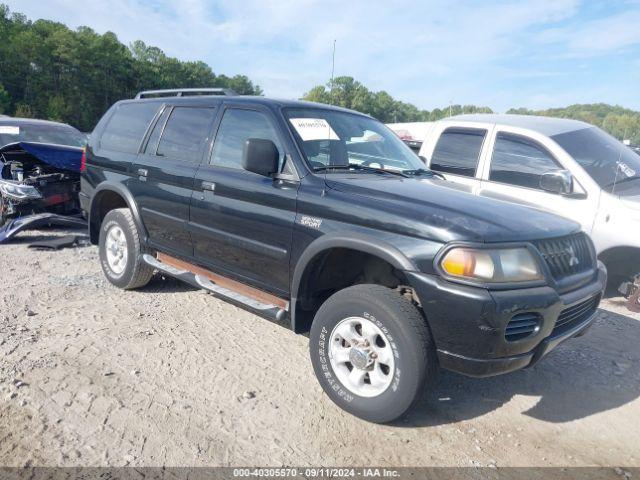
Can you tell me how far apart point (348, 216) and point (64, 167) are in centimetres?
612

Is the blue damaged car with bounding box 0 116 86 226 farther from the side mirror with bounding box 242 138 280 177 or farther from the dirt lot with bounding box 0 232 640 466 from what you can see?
the side mirror with bounding box 242 138 280 177

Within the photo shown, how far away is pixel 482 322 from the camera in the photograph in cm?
259

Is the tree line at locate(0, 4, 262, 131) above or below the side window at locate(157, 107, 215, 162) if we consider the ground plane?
above

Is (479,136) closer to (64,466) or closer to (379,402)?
(379,402)

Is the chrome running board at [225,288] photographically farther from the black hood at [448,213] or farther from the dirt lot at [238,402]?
the black hood at [448,213]

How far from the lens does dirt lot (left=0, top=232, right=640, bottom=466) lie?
9.00ft

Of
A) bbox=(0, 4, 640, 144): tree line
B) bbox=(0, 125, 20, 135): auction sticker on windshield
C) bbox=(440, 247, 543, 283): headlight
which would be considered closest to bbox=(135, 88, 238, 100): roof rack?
bbox=(440, 247, 543, 283): headlight

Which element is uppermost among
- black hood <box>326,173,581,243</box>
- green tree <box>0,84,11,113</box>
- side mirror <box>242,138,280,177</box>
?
green tree <box>0,84,11,113</box>

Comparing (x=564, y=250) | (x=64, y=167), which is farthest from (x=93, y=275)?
(x=564, y=250)

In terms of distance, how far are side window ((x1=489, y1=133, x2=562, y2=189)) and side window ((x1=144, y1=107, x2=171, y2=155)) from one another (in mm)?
3616

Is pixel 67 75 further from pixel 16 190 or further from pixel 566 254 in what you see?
pixel 566 254

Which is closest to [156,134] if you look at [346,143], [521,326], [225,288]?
[225,288]

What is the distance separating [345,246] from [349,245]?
1.1 inches

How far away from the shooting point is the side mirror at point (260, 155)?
3363 mm
